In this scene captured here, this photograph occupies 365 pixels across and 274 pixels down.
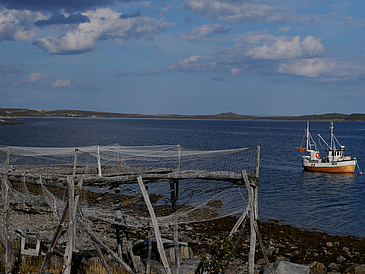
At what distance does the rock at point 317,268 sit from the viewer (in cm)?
1531

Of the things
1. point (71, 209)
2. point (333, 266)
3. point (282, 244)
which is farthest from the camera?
point (282, 244)

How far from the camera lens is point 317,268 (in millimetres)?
15453

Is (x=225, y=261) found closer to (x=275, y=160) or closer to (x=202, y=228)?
(x=202, y=228)

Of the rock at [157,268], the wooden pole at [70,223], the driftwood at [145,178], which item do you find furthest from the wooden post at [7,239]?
the rock at [157,268]

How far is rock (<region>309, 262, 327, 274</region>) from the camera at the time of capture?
1531cm

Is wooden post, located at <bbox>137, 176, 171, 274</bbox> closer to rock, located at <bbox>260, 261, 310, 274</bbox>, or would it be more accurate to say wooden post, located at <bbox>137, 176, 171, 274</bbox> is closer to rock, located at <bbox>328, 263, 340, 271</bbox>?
rock, located at <bbox>260, 261, 310, 274</bbox>

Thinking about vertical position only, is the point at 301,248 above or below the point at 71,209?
below

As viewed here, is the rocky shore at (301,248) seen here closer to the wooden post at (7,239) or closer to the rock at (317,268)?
the rock at (317,268)

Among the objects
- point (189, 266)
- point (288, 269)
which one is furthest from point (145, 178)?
point (288, 269)

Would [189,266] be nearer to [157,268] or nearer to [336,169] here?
[157,268]

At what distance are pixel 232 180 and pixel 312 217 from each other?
1715cm

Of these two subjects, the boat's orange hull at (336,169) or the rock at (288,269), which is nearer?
the rock at (288,269)

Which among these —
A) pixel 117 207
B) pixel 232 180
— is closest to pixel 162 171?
pixel 117 207

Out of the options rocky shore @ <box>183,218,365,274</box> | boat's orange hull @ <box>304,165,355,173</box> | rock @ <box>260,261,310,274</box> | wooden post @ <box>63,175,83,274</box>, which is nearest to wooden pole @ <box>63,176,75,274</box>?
wooden post @ <box>63,175,83,274</box>
